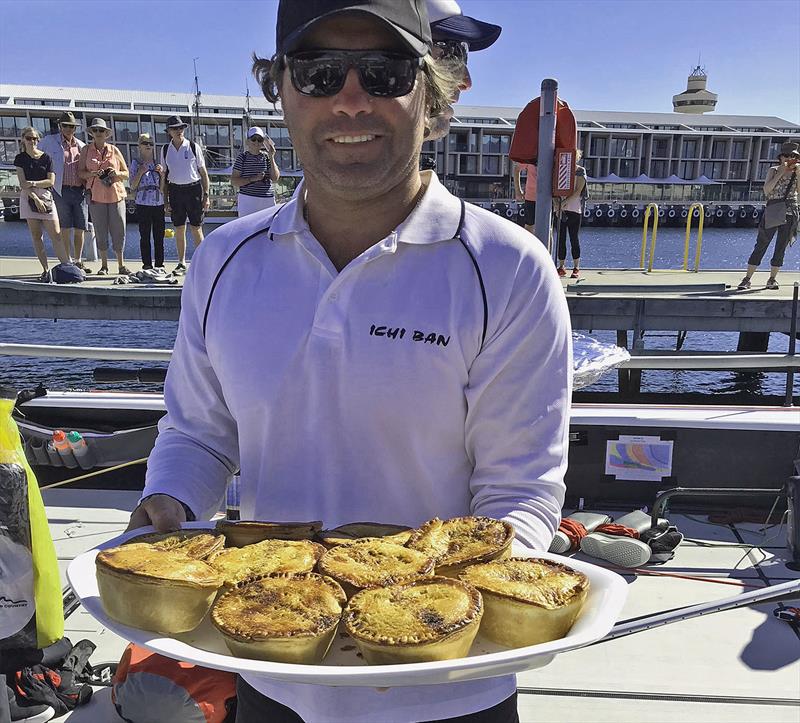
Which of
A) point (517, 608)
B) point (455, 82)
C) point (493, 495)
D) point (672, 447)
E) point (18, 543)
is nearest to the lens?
point (517, 608)

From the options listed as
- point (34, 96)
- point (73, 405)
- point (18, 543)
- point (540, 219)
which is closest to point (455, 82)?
point (18, 543)

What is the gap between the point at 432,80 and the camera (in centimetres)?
138

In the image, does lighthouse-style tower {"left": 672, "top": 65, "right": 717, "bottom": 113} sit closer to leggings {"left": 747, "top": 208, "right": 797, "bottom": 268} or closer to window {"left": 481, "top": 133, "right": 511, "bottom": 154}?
window {"left": 481, "top": 133, "right": 511, "bottom": 154}

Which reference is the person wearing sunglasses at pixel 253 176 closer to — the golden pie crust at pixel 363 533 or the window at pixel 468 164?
the golden pie crust at pixel 363 533

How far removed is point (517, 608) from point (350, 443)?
1.47ft

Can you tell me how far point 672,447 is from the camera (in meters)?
4.07

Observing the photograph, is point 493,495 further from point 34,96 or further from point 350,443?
point 34,96

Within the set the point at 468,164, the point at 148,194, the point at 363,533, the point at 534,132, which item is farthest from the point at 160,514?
the point at 468,164

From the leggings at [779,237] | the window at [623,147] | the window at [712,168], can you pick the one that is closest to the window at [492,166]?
the window at [623,147]

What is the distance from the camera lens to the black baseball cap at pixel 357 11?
47.4 inches

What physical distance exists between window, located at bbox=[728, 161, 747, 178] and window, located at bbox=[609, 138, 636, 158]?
1305 centimetres

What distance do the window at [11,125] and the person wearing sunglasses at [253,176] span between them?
7987 cm

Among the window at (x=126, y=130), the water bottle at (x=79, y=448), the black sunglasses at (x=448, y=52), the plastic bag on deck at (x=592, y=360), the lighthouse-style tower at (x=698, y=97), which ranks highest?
the lighthouse-style tower at (x=698, y=97)

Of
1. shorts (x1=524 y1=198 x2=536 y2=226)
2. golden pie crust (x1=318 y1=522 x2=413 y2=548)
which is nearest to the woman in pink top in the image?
shorts (x1=524 y1=198 x2=536 y2=226)
